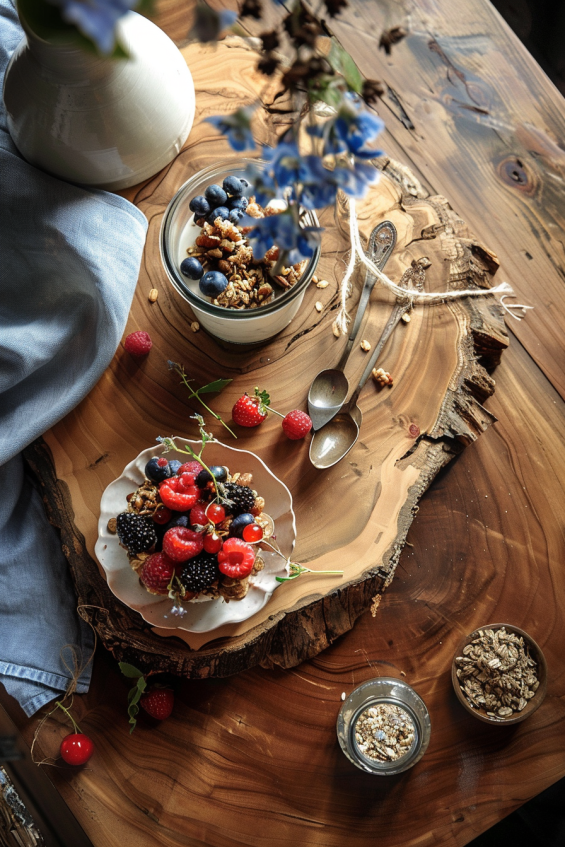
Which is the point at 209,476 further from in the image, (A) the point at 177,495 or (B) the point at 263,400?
(B) the point at 263,400

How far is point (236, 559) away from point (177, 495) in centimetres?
18

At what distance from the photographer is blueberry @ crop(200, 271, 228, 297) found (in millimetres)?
1342

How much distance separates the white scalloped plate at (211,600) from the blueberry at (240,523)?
0.40 ft

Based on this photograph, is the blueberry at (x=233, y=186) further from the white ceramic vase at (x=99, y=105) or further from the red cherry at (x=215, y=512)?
the red cherry at (x=215, y=512)

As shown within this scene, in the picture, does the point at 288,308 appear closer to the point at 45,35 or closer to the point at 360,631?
the point at 45,35

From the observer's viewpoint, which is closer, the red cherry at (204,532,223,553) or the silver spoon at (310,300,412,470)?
the red cherry at (204,532,223,553)

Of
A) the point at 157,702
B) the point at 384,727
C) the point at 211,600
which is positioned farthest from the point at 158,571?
the point at 384,727

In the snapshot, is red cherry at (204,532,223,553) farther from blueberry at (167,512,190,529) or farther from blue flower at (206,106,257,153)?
blue flower at (206,106,257,153)

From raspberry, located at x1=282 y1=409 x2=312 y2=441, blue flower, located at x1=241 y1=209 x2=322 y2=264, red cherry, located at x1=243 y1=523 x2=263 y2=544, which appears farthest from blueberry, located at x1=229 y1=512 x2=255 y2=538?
blue flower, located at x1=241 y1=209 x2=322 y2=264

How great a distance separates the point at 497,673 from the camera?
5.25ft

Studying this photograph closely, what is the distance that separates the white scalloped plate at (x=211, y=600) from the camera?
142 centimetres

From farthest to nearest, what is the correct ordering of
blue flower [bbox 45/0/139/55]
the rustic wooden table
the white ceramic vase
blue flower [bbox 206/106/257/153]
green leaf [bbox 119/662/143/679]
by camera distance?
the rustic wooden table, green leaf [bbox 119/662/143/679], the white ceramic vase, blue flower [bbox 206/106/257/153], blue flower [bbox 45/0/139/55]

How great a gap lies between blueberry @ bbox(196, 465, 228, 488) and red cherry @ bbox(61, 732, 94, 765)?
74 centimetres

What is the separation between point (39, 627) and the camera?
1.62 m
